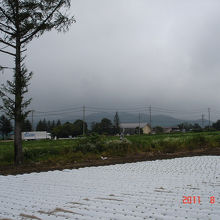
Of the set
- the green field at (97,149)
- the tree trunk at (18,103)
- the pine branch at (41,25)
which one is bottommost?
the green field at (97,149)

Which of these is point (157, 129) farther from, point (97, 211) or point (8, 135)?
point (97, 211)

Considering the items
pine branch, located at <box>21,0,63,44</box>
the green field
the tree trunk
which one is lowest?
the green field

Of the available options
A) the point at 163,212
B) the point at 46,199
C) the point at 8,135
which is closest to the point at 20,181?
the point at 46,199

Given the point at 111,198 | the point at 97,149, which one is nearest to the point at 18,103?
the point at 97,149

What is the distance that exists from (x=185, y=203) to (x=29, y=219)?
2290 millimetres

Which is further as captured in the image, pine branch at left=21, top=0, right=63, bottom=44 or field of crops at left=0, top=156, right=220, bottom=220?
pine branch at left=21, top=0, right=63, bottom=44
